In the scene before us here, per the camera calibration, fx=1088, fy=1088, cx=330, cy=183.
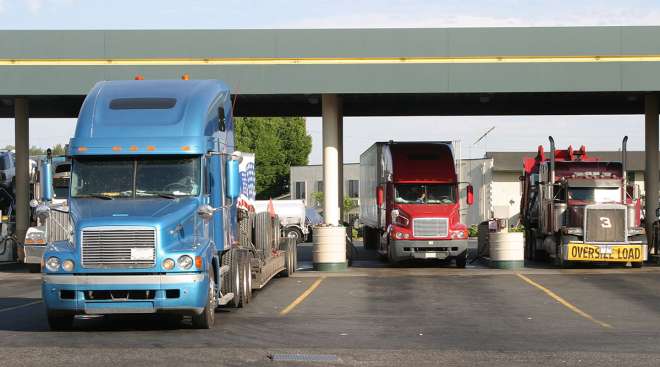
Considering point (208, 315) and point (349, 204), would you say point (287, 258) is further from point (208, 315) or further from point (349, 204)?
point (349, 204)

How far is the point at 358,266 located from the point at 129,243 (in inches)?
714

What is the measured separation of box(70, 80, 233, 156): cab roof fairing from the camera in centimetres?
1623

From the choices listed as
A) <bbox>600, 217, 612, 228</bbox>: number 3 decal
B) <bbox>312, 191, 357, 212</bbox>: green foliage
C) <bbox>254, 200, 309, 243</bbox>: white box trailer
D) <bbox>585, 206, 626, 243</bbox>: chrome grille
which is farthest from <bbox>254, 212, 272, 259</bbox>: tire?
<bbox>312, 191, 357, 212</bbox>: green foliage

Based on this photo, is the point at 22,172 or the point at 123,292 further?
the point at 22,172

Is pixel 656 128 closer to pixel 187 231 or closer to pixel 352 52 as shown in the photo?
pixel 352 52

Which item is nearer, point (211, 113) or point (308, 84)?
point (211, 113)

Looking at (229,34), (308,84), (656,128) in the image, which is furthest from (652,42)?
(229,34)

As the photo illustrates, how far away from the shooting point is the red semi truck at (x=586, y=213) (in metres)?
30.5

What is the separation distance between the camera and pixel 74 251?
1520 centimetres

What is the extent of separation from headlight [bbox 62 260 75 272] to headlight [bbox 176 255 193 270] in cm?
147

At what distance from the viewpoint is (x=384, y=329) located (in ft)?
53.4

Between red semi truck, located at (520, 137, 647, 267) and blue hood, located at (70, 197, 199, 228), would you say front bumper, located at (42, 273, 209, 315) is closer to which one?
blue hood, located at (70, 197, 199, 228)

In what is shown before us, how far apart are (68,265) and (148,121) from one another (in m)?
2.71

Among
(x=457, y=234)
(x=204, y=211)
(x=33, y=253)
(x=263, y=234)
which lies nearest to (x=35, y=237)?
(x=33, y=253)
